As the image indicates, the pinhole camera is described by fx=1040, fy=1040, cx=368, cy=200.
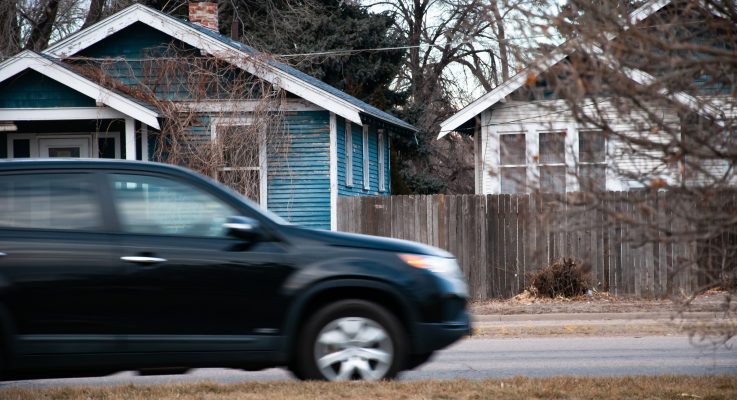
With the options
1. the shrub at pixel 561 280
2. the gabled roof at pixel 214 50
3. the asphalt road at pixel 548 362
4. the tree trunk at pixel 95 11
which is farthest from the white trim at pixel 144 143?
the tree trunk at pixel 95 11

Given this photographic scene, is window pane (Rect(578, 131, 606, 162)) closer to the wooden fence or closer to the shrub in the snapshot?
the wooden fence

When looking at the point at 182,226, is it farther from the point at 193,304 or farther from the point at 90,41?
the point at 90,41

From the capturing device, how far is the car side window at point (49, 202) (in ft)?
23.9

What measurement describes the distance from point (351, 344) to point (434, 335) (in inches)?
23.8

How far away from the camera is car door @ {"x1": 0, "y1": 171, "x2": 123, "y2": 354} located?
705 cm

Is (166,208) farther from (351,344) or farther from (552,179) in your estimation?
(552,179)

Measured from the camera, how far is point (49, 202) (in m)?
7.38

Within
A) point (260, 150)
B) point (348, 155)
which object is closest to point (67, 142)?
point (260, 150)

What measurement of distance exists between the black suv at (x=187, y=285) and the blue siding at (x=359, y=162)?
16.7 meters

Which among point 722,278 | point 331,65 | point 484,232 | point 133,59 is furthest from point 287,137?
point 722,278

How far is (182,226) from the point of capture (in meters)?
7.48

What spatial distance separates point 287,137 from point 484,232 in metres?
6.31

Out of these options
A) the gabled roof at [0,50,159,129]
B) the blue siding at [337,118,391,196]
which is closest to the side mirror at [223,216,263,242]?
the gabled roof at [0,50,159,129]

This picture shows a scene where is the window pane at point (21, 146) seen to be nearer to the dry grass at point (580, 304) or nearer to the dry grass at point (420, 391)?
the dry grass at point (580, 304)
